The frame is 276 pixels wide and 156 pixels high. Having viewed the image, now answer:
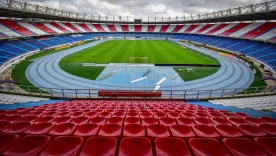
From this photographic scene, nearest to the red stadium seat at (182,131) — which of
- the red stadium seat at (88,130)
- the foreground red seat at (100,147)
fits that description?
the foreground red seat at (100,147)

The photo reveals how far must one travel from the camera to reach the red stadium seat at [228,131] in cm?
394

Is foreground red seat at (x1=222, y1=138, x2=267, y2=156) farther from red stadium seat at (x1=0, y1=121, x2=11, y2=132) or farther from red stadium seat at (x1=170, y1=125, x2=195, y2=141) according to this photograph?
red stadium seat at (x1=0, y1=121, x2=11, y2=132)

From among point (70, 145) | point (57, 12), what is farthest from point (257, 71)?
point (57, 12)

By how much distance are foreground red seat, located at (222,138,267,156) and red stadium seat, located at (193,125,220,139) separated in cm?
43

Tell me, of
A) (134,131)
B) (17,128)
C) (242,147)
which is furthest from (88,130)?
(242,147)

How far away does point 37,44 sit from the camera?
3738 cm

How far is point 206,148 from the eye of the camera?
3.22 metres

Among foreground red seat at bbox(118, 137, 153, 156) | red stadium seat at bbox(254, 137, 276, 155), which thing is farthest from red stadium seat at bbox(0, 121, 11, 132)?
red stadium seat at bbox(254, 137, 276, 155)

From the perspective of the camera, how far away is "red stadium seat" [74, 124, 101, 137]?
3.87 meters

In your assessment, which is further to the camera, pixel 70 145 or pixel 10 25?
pixel 10 25

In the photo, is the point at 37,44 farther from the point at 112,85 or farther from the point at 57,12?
the point at 112,85

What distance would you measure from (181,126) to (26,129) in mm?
4507

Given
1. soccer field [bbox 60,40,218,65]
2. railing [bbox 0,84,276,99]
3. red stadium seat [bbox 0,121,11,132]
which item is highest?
soccer field [bbox 60,40,218,65]

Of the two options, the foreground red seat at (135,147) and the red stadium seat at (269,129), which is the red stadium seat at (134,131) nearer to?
the foreground red seat at (135,147)
